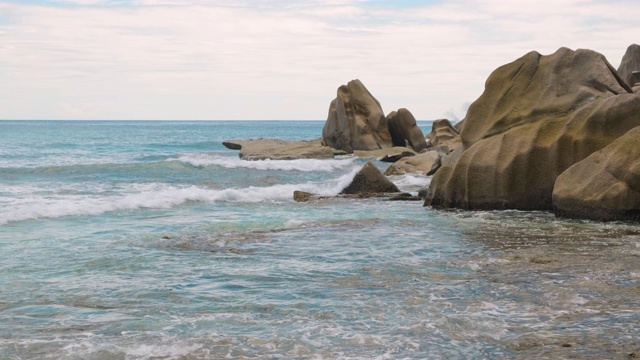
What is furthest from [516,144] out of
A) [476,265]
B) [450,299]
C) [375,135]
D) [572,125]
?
[375,135]

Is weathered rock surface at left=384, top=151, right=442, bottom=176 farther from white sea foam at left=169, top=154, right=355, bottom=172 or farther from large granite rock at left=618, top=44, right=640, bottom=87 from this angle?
large granite rock at left=618, top=44, right=640, bottom=87

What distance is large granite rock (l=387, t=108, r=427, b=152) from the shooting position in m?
48.2

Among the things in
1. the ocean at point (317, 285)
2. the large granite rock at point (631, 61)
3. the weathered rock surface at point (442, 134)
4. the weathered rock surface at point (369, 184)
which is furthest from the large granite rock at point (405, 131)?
the ocean at point (317, 285)

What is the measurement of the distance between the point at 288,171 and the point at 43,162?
1620 centimetres

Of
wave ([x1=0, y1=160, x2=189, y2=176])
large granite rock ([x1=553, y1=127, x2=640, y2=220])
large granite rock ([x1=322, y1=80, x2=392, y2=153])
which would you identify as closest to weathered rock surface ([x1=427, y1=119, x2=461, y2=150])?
large granite rock ([x1=322, y1=80, x2=392, y2=153])

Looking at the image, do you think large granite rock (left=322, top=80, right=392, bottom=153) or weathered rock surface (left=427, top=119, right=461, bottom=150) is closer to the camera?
large granite rock (left=322, top=80, right=392, bottom=153)

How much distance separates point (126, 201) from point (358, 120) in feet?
91.9

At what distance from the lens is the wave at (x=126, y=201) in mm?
19355

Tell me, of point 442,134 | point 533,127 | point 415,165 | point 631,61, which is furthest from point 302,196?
point 442,134

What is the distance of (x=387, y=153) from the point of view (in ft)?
144

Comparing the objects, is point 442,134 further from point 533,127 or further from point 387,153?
point 533,127

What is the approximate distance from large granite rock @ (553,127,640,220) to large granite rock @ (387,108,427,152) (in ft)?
104

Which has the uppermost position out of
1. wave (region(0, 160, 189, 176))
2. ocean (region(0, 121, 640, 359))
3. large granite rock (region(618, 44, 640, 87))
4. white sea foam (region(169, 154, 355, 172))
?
large granite rock (region(618, 44, 640, 87))

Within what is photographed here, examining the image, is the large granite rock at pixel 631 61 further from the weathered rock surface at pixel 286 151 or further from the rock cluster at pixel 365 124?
the weathered rock surface at pixel 286 151
